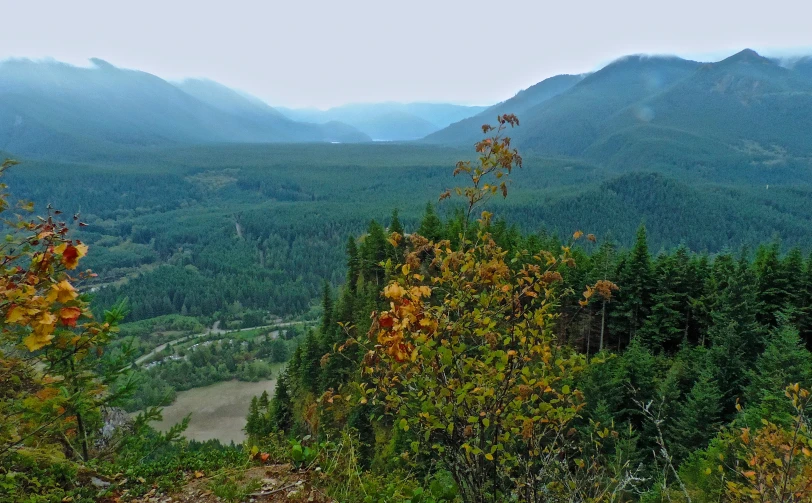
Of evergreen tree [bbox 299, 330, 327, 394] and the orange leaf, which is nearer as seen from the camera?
the orange leaf

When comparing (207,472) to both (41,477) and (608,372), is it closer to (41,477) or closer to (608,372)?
(41,477)

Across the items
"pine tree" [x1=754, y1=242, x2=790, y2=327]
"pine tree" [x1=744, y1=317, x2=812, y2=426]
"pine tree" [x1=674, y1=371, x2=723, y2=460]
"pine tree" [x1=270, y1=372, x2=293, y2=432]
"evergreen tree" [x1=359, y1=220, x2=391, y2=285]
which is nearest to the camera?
"pine tree" [x1=744, y1=317, x2=812, y2=426]

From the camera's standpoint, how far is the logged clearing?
58.8 meters

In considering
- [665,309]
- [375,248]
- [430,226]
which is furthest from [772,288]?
[375,248]

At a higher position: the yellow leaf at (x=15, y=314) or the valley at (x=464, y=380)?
the yellow leaf at (x=15, y=314)

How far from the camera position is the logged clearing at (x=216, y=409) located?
58.8 m

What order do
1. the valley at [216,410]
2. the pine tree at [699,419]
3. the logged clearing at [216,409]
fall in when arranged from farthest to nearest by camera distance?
the logged clearing at [216,409] → the valley at [216,410] → the pine tree at [699,419]

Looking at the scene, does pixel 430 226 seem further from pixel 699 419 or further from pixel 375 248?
pixel 699 419

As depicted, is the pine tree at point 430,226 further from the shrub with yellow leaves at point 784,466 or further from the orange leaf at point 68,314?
the orange leaf at point 68,314

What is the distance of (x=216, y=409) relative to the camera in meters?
67.0

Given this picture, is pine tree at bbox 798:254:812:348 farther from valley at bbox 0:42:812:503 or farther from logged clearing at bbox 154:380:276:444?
logged clearing at bbox 154:380:276:444

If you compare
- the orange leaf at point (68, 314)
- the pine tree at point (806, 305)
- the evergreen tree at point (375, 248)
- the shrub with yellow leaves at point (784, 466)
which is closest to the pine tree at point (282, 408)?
the evergreen tree at point (375, 248)

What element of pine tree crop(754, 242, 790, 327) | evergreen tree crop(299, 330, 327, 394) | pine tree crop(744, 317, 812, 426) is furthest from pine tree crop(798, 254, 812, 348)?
evergreen tree crop(299, 330, 327, 394)

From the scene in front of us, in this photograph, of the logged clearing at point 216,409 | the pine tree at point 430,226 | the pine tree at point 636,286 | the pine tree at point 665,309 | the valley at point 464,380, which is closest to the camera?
the valley at point 464,380
